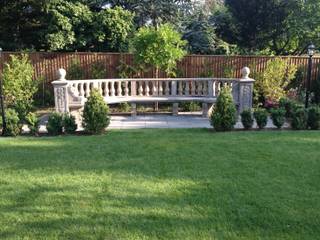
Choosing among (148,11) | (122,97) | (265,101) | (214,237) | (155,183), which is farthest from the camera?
(148,11)

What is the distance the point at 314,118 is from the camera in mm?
8586

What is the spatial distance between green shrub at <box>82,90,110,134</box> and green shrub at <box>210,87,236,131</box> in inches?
94.2

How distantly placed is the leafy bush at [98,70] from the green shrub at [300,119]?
7773 millimetres

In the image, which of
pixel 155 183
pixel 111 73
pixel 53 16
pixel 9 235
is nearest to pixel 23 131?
pixel 155 183

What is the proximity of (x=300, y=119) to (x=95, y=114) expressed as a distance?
452 cm

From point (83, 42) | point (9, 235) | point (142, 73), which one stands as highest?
point (83, 42)

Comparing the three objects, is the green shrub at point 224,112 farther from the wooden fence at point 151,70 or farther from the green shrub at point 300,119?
the wooden fence at point 151,70

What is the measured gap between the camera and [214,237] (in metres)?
3.57

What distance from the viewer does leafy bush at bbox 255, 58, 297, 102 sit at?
12867 mm

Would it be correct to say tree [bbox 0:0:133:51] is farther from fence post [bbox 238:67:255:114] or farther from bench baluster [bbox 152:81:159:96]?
fence post [bbox 238:67:255:114]

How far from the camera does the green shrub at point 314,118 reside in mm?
8586

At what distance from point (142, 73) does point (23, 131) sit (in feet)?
21.3

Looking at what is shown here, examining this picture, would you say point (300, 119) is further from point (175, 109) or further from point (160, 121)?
point (175, 109)

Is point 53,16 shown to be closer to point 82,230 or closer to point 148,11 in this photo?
point 148,11
